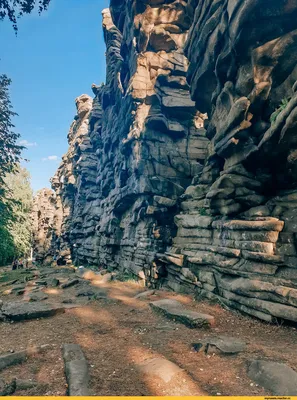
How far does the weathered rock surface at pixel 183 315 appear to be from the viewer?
6.63 meters

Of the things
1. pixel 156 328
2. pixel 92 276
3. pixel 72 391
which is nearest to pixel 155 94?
pixel 92 276

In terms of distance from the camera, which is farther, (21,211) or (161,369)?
A: (21,211)

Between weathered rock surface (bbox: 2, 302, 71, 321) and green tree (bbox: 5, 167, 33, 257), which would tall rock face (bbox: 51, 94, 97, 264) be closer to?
green tree (bbox: 5, 167, 33, 257)

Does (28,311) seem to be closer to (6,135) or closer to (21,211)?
(6,135)

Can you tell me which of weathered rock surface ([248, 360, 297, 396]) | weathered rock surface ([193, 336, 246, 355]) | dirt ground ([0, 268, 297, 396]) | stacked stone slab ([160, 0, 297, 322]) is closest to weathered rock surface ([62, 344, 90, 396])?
dirt ground ([0, 268, 297, 396])

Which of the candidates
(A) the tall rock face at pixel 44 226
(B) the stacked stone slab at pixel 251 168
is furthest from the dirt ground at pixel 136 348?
(A) the tall rock face at pixel 44 226

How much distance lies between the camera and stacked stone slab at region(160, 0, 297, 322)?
7496mm

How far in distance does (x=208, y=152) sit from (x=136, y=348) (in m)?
11.7

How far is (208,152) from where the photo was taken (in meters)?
14.5

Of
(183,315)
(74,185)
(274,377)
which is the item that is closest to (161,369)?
(274,377)

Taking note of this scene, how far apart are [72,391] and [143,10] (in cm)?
2581

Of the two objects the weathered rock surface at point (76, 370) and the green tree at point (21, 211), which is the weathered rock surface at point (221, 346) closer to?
the weathered rock surface at point (76, 370)

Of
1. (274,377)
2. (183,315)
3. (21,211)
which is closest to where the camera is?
(274,377)

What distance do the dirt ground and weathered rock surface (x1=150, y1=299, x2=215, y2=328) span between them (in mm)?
164
